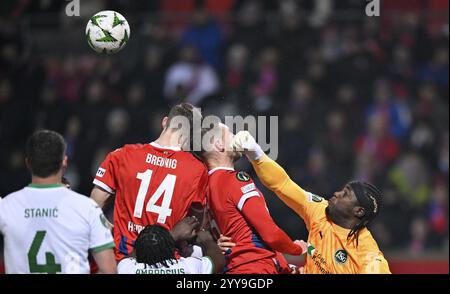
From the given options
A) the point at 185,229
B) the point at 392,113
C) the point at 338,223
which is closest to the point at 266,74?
the point at 392,113

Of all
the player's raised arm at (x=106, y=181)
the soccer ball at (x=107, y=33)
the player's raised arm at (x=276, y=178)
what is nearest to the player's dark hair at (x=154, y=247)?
the player's raised arm at (x=106, y=181)

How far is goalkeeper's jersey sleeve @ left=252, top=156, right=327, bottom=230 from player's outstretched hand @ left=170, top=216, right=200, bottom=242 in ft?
2.51

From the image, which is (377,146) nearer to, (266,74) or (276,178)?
(266,74)

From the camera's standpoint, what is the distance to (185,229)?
6785 mm

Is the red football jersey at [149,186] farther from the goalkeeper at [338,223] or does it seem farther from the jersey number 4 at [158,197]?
the goalkeeper at [338,223]

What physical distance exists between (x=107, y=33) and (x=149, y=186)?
1665mm

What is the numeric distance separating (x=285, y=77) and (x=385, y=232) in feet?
9.64

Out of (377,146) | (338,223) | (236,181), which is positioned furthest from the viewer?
(377,146)

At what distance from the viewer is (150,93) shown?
14.3 meters

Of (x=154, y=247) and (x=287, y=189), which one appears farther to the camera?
(x=287, y=189)
